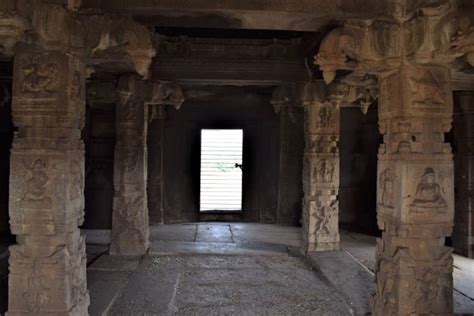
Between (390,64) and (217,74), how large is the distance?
3393 millimetres

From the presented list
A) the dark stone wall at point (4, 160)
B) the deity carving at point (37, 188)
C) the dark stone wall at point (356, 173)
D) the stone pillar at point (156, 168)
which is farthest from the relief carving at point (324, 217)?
the dark stone wall at point (4, 160)

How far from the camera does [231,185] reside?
10719 millimetres

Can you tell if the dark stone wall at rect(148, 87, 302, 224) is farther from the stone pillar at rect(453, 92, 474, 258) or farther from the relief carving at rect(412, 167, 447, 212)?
the relief carving at rect(412, 167, 447, 212)

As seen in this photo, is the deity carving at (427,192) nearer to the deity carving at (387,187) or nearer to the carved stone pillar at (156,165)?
the deity carving at (387,187)

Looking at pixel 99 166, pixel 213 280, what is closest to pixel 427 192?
pixel 213 280

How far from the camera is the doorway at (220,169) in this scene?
1048cm

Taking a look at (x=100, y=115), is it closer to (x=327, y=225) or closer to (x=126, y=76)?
(x=126, y=76)

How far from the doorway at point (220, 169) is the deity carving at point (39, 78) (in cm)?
707

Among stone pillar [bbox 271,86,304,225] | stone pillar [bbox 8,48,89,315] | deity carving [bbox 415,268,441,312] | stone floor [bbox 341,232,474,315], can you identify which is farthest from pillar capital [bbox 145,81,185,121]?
deity carving [bbox 415,268,441,312]

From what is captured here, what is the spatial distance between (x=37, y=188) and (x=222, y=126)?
6881 mm

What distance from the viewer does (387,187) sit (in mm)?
3771

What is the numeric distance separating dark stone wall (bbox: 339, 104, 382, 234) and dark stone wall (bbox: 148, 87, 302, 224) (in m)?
1.58

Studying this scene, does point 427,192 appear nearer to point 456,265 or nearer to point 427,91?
point 427,91

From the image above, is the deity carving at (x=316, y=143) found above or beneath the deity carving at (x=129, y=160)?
above
